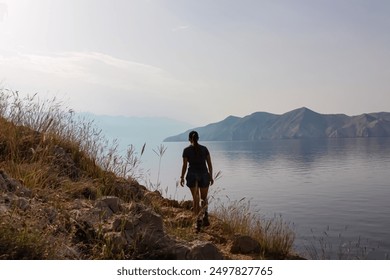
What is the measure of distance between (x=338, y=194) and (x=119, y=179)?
3822 cm

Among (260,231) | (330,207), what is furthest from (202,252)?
(330,207)

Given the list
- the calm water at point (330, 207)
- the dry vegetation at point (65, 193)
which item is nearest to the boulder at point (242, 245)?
the dry vegetation at point (65, 193)

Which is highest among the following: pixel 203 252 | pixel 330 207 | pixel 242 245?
pixel 203 252

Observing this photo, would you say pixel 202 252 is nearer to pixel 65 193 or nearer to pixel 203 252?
pixel 203 252

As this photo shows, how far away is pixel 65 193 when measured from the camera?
7672mm

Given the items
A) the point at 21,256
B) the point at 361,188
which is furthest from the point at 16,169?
the point at 361,188

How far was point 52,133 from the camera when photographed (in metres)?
10.3

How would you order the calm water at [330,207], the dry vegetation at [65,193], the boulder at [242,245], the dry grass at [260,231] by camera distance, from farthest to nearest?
the calm water at [330,207], the dry grass at [260,231], the boulder at [242,245], the dry vegetation at [65,193]

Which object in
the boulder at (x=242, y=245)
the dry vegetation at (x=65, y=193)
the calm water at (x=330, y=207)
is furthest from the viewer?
the calm water at (x=330, y=207)

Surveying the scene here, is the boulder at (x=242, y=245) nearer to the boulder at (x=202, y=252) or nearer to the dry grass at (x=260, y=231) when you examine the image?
the dry grass at (x=260, y=231)

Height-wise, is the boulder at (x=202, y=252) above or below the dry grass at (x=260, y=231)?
above

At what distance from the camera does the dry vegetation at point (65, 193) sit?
4686 millimetres

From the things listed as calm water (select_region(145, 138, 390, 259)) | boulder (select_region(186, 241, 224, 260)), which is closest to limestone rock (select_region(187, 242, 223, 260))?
boulder (select_region(186, 241, 224, 260))
